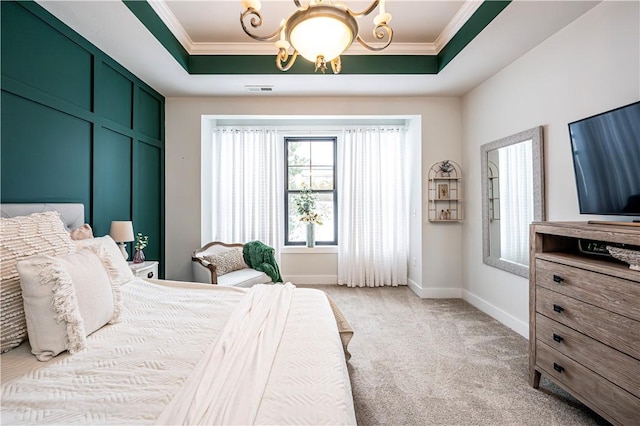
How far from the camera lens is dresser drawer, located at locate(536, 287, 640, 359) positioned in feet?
4.48

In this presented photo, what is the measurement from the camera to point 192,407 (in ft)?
2.79

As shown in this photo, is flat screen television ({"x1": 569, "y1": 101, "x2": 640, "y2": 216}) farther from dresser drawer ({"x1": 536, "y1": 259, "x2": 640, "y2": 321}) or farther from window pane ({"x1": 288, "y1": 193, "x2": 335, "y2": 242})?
window pane ({"x1": 288, "y1": 193, "x2": 335, "y2": 242})

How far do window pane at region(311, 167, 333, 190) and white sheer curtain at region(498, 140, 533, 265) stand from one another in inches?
93.2

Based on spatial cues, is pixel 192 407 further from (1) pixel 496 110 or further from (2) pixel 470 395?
(1) pixel 496 110

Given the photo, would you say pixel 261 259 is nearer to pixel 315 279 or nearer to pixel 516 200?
pixel 315 279

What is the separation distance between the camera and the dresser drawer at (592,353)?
1363 millimetres

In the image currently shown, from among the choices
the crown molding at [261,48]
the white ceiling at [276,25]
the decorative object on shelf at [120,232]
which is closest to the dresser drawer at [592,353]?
the white ceiling at [276,25]

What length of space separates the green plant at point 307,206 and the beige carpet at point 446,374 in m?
1.61

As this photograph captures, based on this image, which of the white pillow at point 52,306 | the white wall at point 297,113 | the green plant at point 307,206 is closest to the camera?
the white pillow at point 52,306

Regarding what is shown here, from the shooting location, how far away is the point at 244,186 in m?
4.35

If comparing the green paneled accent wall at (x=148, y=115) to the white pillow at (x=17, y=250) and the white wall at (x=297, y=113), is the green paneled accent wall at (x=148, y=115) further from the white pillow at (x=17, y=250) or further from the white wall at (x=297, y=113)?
the white pillow at (x=17, y=250)

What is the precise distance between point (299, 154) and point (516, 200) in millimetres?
2997

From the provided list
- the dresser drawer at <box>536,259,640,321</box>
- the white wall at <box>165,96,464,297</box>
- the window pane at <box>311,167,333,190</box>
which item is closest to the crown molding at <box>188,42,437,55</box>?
the white wall at <box>165,96,464,297</box>

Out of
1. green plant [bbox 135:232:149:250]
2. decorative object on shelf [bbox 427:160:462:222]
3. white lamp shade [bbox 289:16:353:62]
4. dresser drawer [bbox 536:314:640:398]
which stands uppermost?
white lamp shade [bbox 289:16:353:62]
